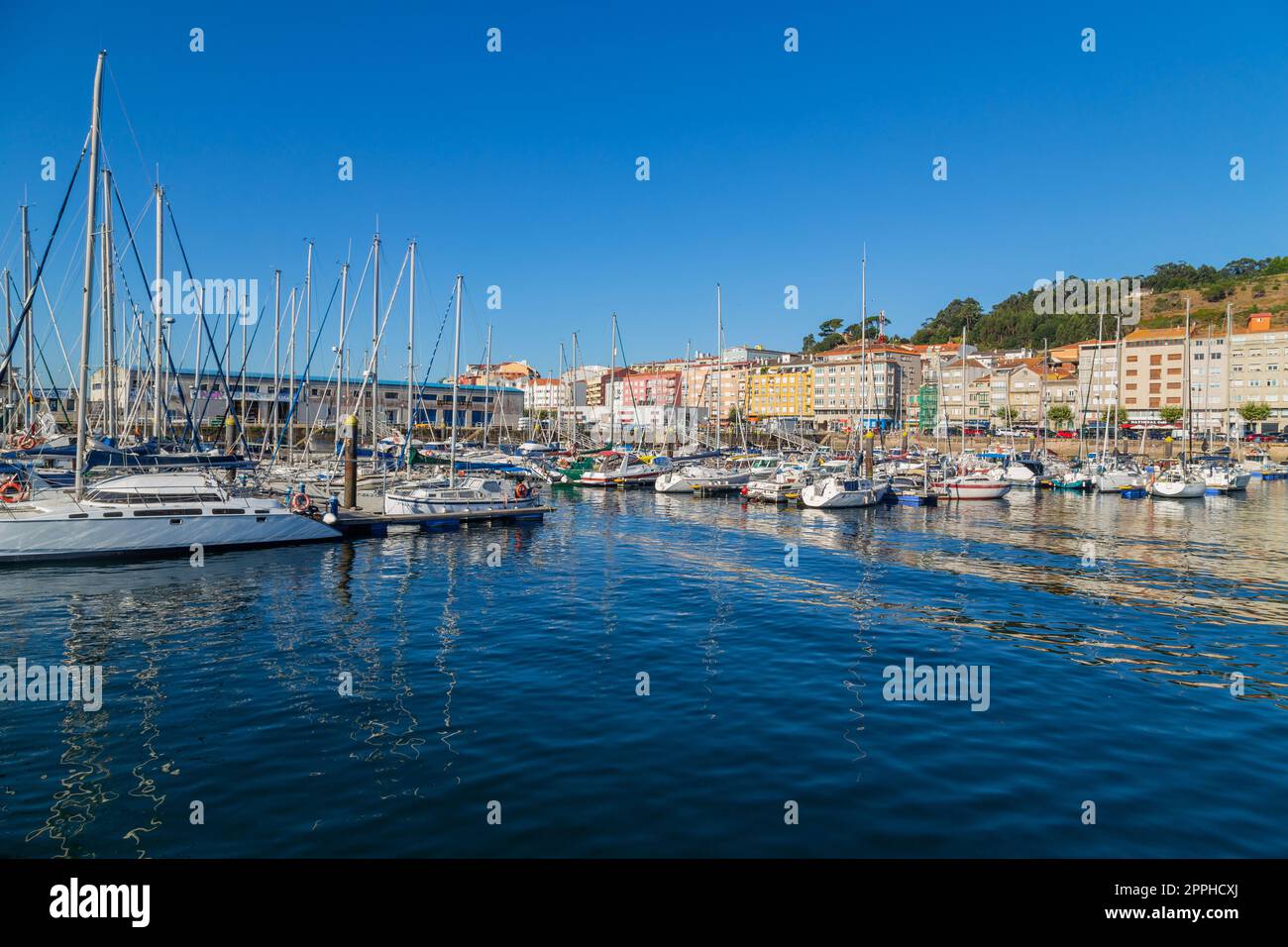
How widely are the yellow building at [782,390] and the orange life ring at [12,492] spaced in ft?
542

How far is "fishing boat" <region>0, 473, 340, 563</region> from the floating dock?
10.2 feet

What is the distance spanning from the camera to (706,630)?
19.0 meters

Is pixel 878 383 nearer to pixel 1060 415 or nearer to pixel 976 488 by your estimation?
pixel 1060 415

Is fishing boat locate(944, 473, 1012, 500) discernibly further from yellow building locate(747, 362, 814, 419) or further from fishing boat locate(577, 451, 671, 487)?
yellow building locate(747, 362, 814, 419)

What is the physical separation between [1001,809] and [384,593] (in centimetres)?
1766

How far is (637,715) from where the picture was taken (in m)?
12.9

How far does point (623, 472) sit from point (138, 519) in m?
42.1

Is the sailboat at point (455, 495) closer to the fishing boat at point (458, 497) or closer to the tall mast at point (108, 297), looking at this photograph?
the fishing boat at point (458, 497)

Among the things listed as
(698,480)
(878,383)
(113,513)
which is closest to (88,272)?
(113,513)

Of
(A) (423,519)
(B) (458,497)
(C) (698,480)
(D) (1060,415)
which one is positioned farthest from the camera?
(D) (1060,415)

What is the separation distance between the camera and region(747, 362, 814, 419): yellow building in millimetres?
184750

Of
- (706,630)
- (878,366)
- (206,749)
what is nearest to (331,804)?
(206,749)

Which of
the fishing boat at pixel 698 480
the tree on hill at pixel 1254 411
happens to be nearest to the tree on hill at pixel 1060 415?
the tree on hill at pixel 1254 411

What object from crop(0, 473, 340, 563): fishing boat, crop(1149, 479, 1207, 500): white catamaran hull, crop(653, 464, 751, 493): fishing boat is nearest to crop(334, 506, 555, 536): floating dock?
crop(0, 473, 340, 563): fishing boat
